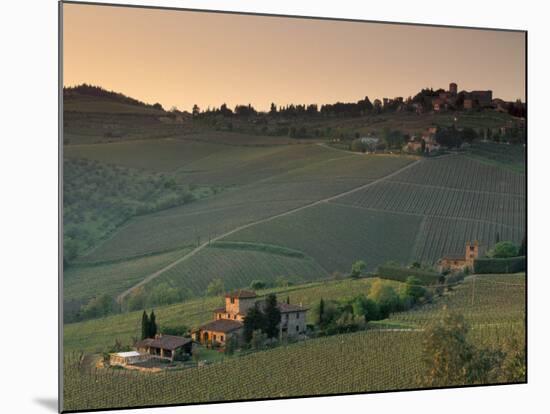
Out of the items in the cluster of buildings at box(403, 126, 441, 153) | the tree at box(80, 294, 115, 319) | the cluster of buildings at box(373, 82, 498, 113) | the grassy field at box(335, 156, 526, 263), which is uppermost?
the cluster of buildings at box(373, 82, 498, 113)

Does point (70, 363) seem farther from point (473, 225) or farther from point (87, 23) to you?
point (473, 225)

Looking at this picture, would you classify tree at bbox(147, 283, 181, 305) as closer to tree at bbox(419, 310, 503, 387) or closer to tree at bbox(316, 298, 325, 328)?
tree at bbox(316, 298, 325, 328)

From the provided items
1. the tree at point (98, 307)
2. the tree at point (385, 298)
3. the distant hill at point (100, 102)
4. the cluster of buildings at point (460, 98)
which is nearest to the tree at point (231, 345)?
the tree at point (98, 307)

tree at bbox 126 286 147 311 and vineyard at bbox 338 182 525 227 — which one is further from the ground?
vineyard at bbox 338 182 525 227

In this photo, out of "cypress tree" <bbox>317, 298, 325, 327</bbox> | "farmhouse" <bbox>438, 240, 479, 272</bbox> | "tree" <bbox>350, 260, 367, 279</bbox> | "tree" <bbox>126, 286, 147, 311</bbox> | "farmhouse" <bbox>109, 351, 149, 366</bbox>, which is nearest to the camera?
"farmhouse" <bbox>109, 351, 149, 366</bbox>

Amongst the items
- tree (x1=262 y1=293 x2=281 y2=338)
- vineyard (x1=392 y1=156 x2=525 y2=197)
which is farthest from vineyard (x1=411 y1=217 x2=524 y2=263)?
tree (x1=262 y1=293 x2=281 y2=338)

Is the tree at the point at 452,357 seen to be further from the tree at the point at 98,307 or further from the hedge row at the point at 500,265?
the tree at the point at 98,307

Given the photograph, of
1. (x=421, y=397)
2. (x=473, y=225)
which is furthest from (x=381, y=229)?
(x=421, y=397)
